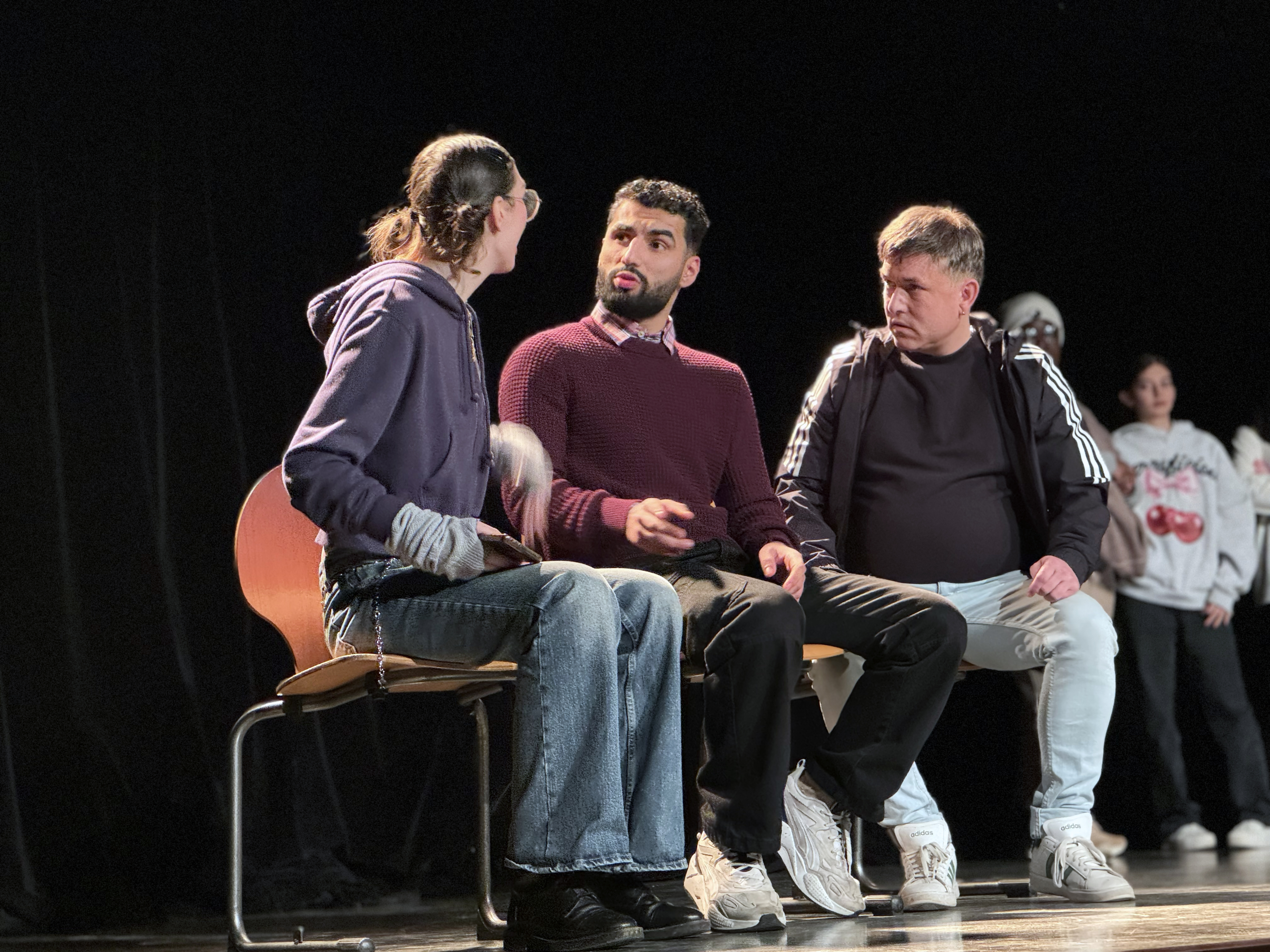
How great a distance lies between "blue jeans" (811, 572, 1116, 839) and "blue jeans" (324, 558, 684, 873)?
0.68 meters

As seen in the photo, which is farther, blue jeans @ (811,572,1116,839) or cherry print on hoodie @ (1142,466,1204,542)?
cherry print on hoodie @ (1142,466,1204,542)

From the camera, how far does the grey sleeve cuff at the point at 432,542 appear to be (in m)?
1.75

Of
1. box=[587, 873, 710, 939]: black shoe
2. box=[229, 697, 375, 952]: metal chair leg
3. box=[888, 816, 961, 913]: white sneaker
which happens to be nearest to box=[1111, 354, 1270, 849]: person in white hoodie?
box=[888, 816, 961, 913]: white sneaker

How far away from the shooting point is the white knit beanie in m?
4.06

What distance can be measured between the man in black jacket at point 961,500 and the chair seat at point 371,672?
67 centimetres

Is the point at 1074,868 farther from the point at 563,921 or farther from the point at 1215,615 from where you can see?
the point at 1215,615

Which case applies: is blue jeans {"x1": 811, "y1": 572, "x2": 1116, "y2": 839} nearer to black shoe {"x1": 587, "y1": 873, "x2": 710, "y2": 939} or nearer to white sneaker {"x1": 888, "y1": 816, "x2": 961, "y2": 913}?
white sneaker {"x1": 888, "y1": 816, "x2": 961, "y2": 913}

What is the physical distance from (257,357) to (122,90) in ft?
1.92

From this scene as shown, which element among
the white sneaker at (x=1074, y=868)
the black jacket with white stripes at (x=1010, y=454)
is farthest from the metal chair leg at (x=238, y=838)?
the white sneaker at (x=1074, y=868)

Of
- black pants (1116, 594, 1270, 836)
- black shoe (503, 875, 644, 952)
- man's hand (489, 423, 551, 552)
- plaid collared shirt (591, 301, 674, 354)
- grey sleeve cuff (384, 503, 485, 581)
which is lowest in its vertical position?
black pants (1116, 594, 1270, 836)

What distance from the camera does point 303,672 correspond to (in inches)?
75.4

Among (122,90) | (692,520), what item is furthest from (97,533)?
Result: (692,520)

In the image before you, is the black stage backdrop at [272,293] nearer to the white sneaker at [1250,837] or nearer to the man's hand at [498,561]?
the white sneaker at [1250,837]

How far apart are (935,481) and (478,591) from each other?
3.72ft
